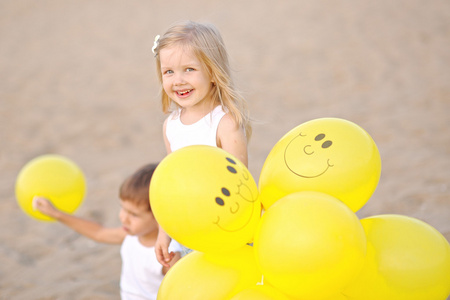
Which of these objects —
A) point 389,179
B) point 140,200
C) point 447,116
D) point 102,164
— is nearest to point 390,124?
point 447,116

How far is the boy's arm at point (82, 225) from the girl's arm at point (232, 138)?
1.15m

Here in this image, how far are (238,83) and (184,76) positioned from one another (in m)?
0.67

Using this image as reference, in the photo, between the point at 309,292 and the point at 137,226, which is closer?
the point at 309,292

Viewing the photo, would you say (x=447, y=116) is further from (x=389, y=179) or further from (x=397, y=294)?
(x=397, y=294)

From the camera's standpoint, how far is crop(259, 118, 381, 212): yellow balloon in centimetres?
165

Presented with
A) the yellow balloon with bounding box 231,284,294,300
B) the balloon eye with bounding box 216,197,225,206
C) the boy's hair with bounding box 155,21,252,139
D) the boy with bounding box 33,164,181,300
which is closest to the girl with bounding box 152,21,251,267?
the boy's hair with bounding box 155,21,252,139

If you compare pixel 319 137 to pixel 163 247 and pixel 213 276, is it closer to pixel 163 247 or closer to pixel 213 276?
pixel 213 276

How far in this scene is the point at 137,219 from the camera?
258 centimetres

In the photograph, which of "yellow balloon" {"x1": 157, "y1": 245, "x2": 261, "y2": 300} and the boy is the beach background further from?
"yellow balloon" {"x1": 157, "y1": 245, "x2": 261, "y2": 300}

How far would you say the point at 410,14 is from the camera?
9.23 m

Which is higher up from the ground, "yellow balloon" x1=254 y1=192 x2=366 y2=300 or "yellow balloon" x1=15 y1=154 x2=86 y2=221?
"yellow balloon" x1=254 y1=192 x2=366 y2=300

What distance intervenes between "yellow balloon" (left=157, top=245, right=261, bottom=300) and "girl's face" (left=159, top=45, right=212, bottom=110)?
0.74 meters

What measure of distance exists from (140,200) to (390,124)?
12.8 ft

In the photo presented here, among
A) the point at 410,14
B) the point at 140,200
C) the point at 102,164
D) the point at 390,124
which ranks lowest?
the point at 102,164
